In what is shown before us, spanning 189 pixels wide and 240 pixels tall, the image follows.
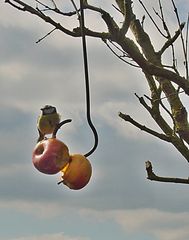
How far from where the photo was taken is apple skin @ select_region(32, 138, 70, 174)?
72.2 inches

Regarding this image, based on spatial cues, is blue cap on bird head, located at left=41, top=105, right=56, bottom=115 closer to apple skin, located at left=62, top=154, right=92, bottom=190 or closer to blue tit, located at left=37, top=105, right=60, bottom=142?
blue tit, located at left=37, top=105, right=60, bottom=142

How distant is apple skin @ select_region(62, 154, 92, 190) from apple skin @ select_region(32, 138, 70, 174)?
0.04 meters

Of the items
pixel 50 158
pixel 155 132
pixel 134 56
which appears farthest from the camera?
pixel 155 132

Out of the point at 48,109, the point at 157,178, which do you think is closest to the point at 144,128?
the point at 157,178

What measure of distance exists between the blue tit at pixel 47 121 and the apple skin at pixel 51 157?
5 cm

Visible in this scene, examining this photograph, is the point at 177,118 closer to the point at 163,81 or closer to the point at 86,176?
the point at 163,81

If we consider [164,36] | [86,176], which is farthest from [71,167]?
[164,36]

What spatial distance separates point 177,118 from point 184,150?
22 centimetres

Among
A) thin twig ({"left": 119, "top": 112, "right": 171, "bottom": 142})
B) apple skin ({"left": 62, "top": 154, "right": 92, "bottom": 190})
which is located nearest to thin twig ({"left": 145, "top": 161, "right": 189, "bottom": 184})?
thin twig ({"left": 119, "top": 112, "right": 171, "bottom": 142})

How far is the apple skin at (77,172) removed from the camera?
1.89m

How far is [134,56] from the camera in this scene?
2518 mm

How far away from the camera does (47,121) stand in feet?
6.31

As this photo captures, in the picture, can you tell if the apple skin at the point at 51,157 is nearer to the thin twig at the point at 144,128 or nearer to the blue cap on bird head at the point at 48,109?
the blue cap on bird head at the point at 48,109

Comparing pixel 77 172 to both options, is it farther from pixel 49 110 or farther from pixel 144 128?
pixel 144 128
